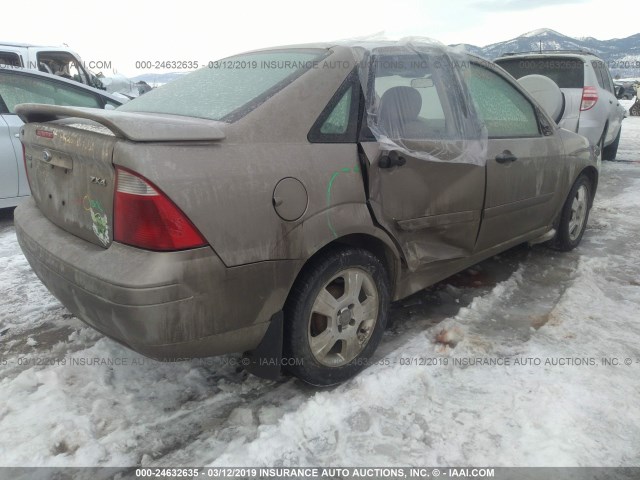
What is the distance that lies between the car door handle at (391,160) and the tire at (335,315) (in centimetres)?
43

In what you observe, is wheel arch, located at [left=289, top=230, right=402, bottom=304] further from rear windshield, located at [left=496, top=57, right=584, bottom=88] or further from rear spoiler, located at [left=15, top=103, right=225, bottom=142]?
rear windshield, located at [left=496, top=57, right=584, bottom=88]

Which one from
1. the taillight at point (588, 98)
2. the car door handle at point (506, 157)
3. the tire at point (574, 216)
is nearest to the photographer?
the car door handle at point (506, 157)

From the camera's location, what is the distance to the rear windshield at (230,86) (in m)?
2.27

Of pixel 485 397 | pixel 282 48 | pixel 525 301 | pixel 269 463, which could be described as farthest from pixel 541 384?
pixel 282 48

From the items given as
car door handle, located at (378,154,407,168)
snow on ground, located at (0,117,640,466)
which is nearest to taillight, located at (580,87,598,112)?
snow on ground, located at (0,117,640,466)

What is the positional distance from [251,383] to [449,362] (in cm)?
104

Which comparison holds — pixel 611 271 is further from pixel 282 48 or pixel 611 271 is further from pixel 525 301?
pixel 282 48

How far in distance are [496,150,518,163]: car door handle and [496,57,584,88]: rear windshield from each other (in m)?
5.11

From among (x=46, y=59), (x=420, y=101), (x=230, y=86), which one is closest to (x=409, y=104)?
(x=420, y=101)

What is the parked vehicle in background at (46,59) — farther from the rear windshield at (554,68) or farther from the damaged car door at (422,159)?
the rear windshield at (554,68)

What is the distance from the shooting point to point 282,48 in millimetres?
2871

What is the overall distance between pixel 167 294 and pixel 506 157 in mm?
2335

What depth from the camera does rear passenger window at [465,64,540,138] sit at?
317 cm

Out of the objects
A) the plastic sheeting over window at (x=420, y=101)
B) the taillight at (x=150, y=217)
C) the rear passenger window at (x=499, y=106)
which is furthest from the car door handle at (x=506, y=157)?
the taillight at (x=150, y=217)
